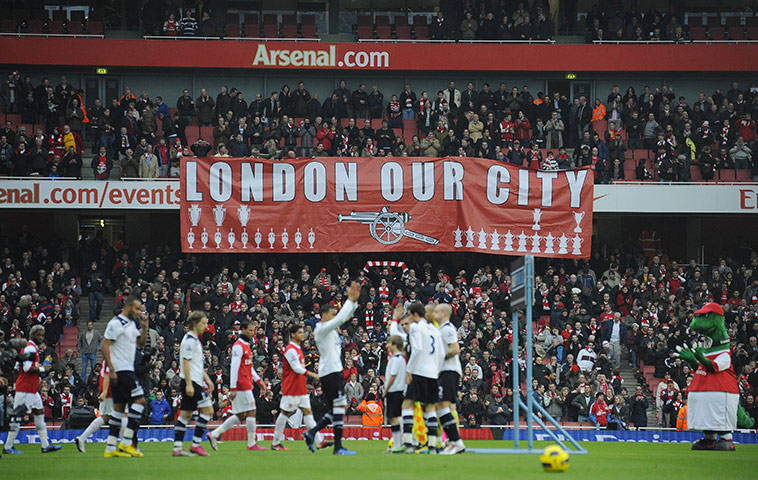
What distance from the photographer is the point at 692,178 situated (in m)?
34.5

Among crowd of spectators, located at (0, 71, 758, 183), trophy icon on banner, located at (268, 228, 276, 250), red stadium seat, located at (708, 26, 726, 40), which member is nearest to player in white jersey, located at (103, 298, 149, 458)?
trophy icon on banner, located at (268, 228, 276, 250)

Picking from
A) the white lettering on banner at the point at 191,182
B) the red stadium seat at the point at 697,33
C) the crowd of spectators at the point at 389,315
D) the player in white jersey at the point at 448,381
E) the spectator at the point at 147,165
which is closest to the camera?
the player in white jersey at the point at 448,381

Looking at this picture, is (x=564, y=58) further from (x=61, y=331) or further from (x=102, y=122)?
(x=61, y=331)

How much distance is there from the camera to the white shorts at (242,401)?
658 inches

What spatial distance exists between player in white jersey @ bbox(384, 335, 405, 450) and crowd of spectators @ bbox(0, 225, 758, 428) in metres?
8.78

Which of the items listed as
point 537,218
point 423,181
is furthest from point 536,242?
point 423,181

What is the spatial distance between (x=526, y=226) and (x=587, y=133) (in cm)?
506

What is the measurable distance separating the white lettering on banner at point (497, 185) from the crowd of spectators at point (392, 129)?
2.08 metres

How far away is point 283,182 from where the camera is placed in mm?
29734

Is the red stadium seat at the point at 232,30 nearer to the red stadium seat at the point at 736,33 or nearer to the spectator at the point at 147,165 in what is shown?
the spectator at the point at 147,165

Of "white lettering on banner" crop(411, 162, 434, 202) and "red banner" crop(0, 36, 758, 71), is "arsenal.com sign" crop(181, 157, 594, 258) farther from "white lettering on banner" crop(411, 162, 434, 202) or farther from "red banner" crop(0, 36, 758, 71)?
"red banner" crop(0, 36, 758, 71)

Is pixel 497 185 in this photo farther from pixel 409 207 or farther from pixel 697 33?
pixel 697 33

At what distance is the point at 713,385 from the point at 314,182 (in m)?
14.9

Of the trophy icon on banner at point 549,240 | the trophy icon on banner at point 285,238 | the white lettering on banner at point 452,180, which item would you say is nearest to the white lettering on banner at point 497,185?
the white lettering on banner at point 452,180
